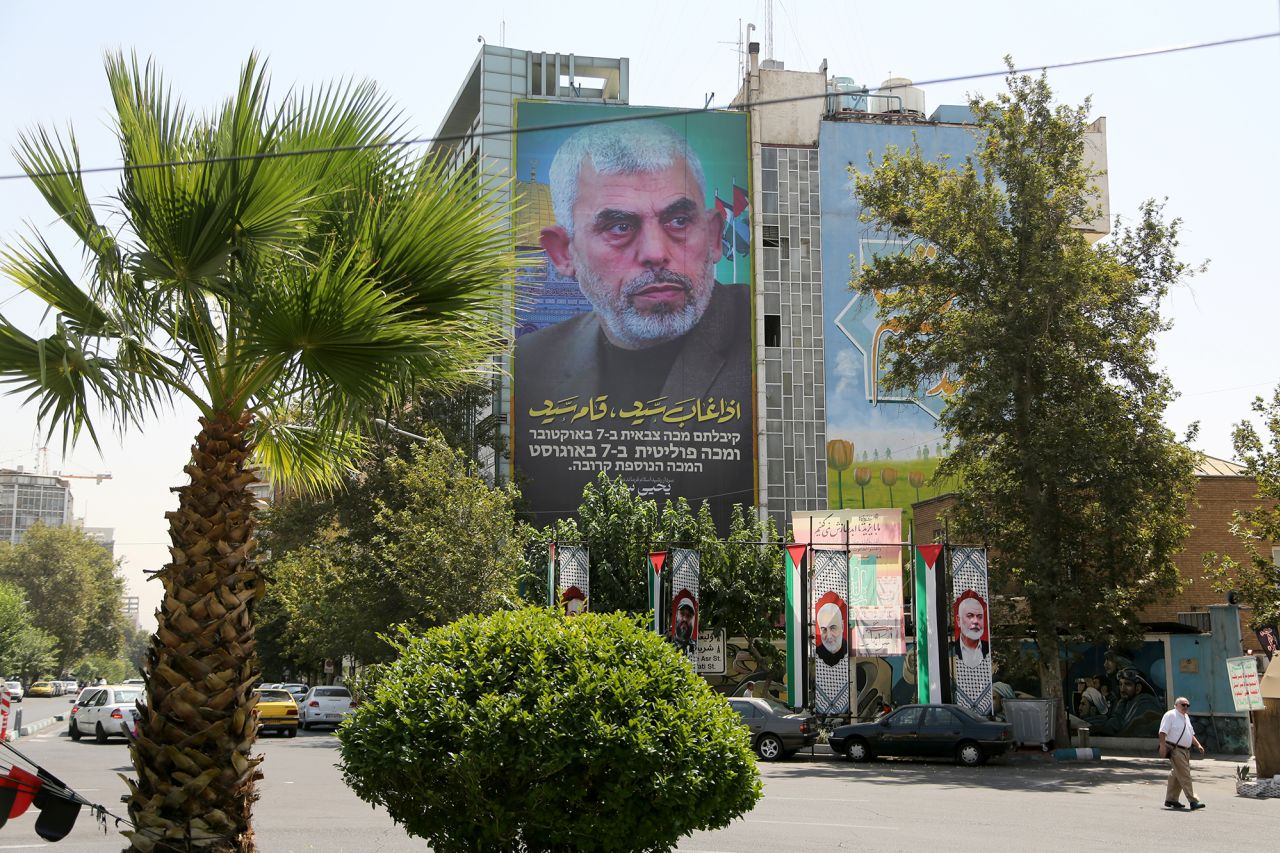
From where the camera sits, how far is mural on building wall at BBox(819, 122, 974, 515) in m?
56.6

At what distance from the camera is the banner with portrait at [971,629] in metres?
27.8

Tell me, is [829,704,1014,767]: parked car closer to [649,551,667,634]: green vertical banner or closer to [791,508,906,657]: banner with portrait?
[791,508,906,657]: banner with portrait

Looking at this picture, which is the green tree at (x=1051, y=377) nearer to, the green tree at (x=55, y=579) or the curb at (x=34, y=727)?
the curb at (x=34, y=727)

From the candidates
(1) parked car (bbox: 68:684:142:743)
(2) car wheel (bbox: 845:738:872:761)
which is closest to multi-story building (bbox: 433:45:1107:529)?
(1) parked car (bbox: 68:684:142:743)

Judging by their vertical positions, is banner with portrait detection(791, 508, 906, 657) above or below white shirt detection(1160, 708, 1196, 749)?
above

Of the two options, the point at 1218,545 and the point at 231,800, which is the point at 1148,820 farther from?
the point at 1218,545

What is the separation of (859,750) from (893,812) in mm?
10462

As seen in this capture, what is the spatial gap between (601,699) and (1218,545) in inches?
1225

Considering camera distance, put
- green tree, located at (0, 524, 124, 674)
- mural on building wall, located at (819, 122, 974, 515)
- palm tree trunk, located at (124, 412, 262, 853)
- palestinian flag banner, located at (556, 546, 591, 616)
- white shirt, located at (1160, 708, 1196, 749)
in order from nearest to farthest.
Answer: palm tree trunk, located at (124, 412, 262, 853)
white shirt, located at (1160, 708, 1196, 749)
palestinian flag banner, located at (556, 546, 591, 616)
mural on building wall, located at (819, 122, 974, 515)
green tree, located at (0, 524, 124, 674)

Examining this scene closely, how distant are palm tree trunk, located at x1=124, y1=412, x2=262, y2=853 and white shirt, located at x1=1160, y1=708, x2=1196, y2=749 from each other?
13482 millimetres

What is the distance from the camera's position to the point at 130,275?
807 centimetres

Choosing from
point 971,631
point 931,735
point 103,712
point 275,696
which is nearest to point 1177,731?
point 931,735

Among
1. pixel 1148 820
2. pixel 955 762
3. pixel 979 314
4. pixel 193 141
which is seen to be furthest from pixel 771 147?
pixel 193 141

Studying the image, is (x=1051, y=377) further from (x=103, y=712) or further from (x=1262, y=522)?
(x=103, y=712)
